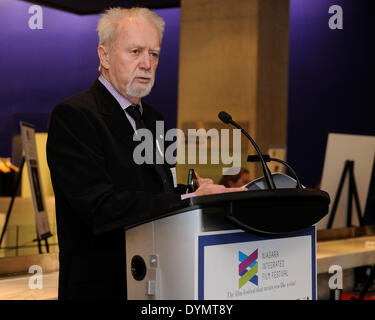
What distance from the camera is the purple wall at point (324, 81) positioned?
8.41m

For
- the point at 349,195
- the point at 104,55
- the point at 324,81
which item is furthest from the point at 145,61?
the point at 324,81

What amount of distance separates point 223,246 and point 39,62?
484 cm

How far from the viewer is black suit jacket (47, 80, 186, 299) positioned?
1.39 m

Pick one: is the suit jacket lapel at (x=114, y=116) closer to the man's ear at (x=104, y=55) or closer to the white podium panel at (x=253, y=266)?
the man's ear at (x=104, y=55)

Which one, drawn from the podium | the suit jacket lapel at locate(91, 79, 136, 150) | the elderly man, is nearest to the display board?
the elderly man

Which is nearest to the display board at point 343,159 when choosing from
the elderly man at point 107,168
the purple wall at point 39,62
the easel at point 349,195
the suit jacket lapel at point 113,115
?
the easel at point 349,195

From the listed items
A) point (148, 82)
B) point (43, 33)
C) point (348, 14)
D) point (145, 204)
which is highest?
point (348, 14)

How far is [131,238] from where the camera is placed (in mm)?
1338

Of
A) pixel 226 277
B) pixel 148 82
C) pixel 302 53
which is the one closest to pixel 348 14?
pixel 302 53

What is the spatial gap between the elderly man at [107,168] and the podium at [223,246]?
56mm

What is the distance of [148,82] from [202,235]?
0.66 metres

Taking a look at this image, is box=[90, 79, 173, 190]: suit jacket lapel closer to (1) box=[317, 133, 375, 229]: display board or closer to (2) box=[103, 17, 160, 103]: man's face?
(2) box=[103, 17, 160, 103]: man's face

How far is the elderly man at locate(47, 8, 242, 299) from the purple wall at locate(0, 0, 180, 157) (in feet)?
11.4

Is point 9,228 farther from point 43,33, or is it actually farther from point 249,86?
point 249,86
